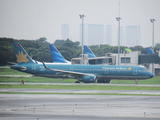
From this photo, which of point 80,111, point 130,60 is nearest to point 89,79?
point 80,111

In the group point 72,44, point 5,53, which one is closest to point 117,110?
point 5,53

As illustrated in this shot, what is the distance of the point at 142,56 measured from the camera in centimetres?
9762

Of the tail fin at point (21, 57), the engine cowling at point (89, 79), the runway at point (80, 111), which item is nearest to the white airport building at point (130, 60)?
the tail fin at point (21, 57)

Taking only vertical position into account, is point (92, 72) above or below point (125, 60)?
below

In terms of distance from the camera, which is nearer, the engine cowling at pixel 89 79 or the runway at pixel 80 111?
the runway at pixel 80 111

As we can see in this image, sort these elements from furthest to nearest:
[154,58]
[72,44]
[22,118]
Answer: [72,44] < [154,58] < [22,118]

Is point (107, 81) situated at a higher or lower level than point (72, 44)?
lower

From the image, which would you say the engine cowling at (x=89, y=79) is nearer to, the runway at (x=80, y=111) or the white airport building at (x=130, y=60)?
the runway at (x=80, y=111)

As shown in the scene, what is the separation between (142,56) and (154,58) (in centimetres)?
453

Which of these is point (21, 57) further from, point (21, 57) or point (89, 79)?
point (89, 79)

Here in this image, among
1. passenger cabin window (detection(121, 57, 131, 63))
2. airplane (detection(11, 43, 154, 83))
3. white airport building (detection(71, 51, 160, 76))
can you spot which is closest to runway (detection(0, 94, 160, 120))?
airplane (detection(11, 43, 154, 83))

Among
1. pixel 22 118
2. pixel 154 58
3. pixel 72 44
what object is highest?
Result: pixel 72 44

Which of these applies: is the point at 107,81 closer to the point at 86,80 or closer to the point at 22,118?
the point at 86,80

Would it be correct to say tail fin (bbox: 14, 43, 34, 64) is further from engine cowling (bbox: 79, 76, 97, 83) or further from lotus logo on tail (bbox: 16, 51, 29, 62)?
engine cowling (bbox: 79, 76, 97, 83)
